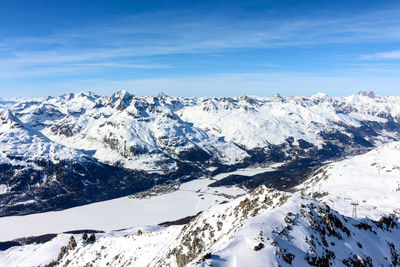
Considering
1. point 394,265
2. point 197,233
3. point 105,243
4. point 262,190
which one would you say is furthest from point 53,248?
point 394,265

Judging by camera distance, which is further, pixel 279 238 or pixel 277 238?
pixel 279 238

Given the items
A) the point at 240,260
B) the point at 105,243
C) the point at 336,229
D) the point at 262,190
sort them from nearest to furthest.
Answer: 1. the point at 240,260
2. the point at 336,229
3. the point at 262,190
4. the point at 105,243

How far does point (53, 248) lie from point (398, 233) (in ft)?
672

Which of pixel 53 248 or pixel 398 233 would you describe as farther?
pixel 53 248

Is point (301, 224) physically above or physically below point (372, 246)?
above

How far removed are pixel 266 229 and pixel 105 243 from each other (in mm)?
112933

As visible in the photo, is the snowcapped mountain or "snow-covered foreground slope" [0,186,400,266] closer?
"snow-covered foreground slope" [0,186,400,266]

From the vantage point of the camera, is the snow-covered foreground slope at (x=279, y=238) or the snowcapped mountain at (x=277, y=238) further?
the snowcapped mountain at (x=277, y=238)

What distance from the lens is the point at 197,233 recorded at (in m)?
82.7

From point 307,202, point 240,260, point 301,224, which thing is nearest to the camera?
point 240,260

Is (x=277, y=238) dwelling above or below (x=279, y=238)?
above

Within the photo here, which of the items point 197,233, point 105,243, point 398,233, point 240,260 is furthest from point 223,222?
point 105,243

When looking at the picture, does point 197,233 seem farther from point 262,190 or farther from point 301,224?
point 301,224

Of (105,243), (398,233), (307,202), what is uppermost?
(307,202)
